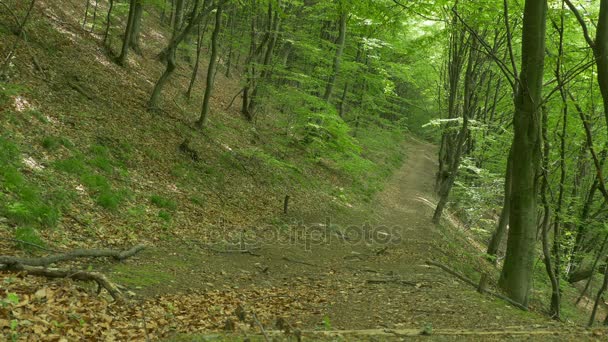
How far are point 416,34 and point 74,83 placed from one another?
968 inches

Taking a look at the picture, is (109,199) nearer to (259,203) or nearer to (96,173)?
(96,173)

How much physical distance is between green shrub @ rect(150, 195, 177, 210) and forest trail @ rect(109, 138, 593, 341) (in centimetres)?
140

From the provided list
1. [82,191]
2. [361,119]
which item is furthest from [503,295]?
[361,119]

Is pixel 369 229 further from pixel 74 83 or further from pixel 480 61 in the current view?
pixel 74 83

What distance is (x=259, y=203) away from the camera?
43.8 ft

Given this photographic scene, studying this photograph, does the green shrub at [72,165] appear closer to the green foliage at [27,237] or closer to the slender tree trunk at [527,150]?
the green foliage at [27,237]

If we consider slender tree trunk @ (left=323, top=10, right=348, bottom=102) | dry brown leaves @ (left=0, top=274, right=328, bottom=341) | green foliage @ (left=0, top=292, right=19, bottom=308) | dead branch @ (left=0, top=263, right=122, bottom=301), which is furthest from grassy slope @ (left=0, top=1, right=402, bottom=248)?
slender tree trunk @ (left=323, top=10, right=348, bottom=102)

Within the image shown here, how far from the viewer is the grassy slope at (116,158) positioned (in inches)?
316

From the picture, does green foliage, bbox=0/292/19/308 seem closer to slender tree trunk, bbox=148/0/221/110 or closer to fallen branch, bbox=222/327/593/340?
fallen branch, bbox=222/327/593/340

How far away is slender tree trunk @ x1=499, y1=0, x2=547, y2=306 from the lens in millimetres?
7234

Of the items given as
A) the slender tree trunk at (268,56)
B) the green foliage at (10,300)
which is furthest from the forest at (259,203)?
the slender tree trunk at (268,56)

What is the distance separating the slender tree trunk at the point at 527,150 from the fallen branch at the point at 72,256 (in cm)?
652

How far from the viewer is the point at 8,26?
479 inches

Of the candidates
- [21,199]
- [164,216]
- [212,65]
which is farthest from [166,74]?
[21,199]
